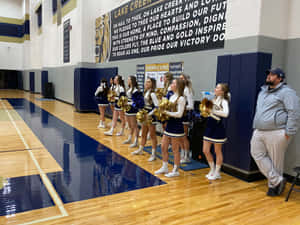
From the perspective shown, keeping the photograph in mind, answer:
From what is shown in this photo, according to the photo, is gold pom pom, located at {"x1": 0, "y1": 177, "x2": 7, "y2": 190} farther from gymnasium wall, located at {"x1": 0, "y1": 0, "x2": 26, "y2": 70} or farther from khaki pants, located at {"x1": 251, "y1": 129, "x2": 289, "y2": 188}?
gymnasium wall, located at {"x1": 0, "y1": 0, "x2": 26, "y2": 70}


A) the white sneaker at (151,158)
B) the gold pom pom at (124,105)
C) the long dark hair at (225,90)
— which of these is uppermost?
the long dark hair at (225,90)

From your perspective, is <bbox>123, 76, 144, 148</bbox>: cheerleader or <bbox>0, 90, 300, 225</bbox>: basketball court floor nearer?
<bbox>0, 90, 300, 225</bbox>: basketball court floor

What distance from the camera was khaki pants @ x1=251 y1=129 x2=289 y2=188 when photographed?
354cm

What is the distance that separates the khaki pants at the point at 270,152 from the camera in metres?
3.54

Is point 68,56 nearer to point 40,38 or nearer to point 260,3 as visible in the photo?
point 40,38

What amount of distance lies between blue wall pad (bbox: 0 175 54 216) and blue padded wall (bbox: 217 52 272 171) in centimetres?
293

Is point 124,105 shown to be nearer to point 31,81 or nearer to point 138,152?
point 138,152

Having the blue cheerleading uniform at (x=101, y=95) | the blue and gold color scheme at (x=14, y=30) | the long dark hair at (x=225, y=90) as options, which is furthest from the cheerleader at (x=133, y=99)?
the blue and gold color scheme at (x=14, y=30)

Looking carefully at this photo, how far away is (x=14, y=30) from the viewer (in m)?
23.2

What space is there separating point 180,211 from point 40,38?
20513mm

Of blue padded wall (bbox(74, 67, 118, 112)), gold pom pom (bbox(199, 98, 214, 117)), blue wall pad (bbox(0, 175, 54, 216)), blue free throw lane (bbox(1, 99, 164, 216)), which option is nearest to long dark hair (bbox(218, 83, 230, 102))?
gold pom pom (bbox(199, 98, 214, 117))

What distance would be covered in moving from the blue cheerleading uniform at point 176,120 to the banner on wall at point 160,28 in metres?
1.97

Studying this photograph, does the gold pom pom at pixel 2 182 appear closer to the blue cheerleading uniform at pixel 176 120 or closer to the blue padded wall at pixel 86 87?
the blue cheerleading uniform at pixel 176 120

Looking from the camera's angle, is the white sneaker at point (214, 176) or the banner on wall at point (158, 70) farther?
the banner on wall at point (158, 70)
